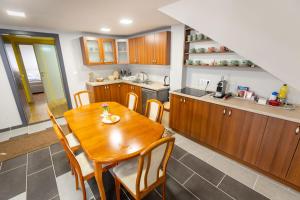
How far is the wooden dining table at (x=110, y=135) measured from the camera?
1.31 meters

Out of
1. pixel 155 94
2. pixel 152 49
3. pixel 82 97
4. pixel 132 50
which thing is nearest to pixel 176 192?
pixel 155 94

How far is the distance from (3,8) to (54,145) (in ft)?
7.22

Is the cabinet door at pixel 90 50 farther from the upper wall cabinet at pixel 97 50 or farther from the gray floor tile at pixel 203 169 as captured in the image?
the gray floor tile at pixel 203 169

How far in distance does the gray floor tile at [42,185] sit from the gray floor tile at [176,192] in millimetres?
1328

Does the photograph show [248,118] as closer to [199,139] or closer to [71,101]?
Result: [199,139]

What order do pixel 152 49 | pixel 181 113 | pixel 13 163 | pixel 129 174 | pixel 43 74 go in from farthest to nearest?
pixel 43 74
pixel 152 49
pixel 181 113
pixel 13 163
pixel 129 174

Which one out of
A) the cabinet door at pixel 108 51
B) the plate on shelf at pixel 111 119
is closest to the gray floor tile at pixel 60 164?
the plate on shelf at pixel 111 119

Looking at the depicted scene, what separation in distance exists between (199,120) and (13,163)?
10.1 ft

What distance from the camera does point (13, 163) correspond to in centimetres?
218

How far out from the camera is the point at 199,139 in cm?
255

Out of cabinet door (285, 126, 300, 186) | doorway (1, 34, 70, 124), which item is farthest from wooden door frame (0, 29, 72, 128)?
cabinet door (285, 126, 300, 186)

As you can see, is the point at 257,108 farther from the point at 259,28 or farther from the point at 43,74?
the point at 43,74

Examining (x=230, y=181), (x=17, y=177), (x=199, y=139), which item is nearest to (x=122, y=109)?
(x=199, y=139)

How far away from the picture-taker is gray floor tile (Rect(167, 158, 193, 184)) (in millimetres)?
1881
